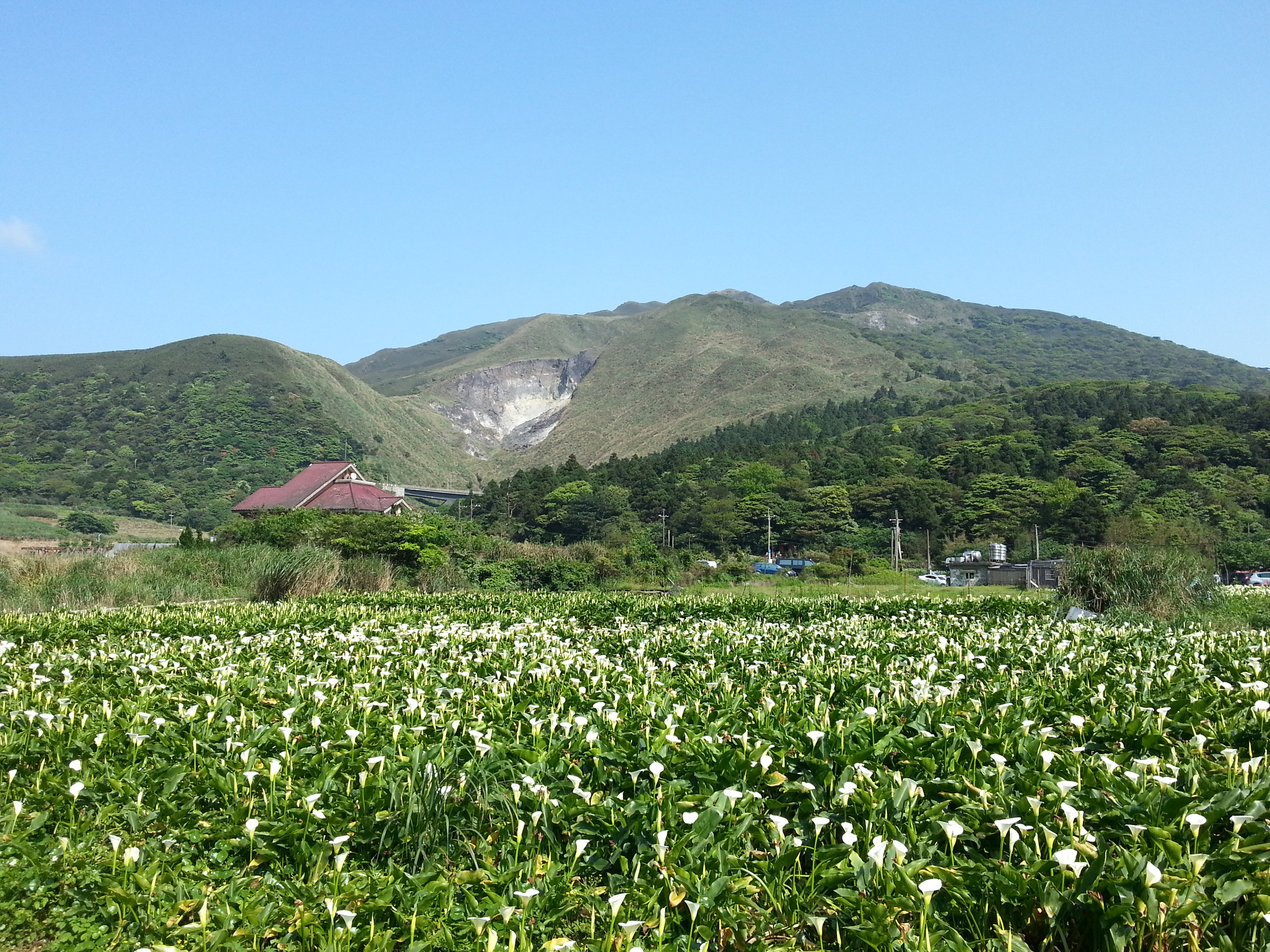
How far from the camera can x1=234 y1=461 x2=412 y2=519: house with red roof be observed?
2242 inches

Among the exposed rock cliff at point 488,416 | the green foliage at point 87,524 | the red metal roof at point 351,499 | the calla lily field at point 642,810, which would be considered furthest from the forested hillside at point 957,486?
the exposed rock cliff at point 488,416

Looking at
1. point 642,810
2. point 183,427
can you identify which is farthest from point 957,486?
point 183,427

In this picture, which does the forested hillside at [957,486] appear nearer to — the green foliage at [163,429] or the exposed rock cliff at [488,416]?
the green foliage at [163,429]

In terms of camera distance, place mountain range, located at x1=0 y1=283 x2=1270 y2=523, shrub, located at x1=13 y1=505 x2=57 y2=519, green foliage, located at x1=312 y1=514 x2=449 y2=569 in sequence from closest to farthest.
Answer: green foliage, located at x1=312 y1=514 x2=449 y2=569
shrub, located at x1=13 y1=505 x2=57 y2=519
mountain range, located at x1=0 y1=283 x2=1270 y2=523

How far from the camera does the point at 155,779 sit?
212 inches

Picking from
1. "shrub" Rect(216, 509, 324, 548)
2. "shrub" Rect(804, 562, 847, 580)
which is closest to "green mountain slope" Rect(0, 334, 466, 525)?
"shrub" Rect(216, 509, 324, 548)

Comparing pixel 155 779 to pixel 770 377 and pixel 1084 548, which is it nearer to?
pixel 1084 548

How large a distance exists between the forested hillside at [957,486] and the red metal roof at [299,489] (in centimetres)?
1733

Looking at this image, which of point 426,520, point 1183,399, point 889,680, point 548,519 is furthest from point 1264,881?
point 1183,399

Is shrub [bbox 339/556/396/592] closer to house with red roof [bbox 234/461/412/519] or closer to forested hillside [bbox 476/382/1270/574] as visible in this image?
house with red roof [bbox 234/461/412/519]

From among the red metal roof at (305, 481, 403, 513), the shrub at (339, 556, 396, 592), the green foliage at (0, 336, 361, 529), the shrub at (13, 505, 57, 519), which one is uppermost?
the green foliage at (0, 336, 361, 529)

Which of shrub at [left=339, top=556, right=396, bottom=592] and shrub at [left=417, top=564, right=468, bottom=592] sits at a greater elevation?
shrub at [left=339, top=556, right=396, bottom=592]

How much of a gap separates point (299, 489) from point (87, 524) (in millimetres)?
22895

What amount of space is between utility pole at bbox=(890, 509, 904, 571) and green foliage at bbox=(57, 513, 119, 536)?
Result: 190 ft
